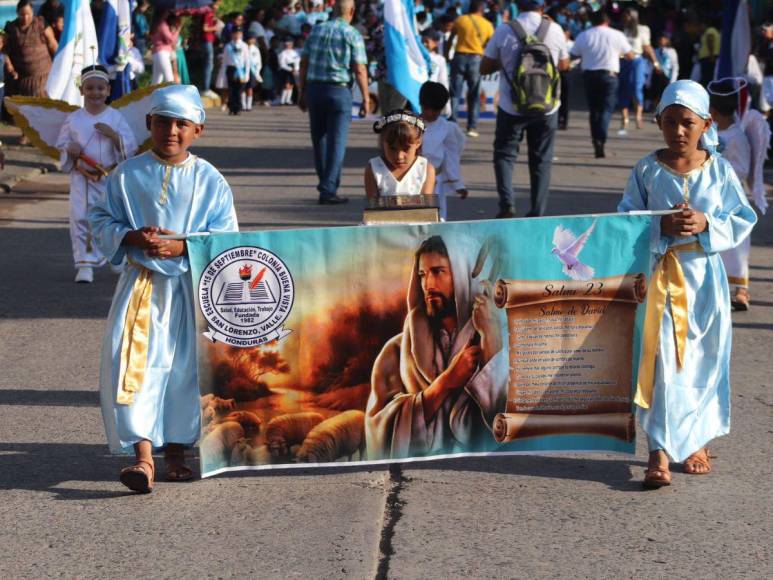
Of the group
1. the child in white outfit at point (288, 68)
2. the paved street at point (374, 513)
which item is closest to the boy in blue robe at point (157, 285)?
the paved street at point (374, 513)

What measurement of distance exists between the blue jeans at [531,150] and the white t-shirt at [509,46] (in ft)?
0.37

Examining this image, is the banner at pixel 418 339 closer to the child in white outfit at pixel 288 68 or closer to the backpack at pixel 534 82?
the backpack at pixel 534 82

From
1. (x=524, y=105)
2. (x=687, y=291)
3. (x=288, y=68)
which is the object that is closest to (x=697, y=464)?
(x=687, y=291)

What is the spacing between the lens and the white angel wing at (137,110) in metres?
10.2

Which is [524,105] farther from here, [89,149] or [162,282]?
[162,282]

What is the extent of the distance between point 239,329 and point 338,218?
770cm

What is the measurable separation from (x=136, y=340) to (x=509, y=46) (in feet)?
25.8

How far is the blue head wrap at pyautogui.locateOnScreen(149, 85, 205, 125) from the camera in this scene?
19.0ft

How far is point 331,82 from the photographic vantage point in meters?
14.0

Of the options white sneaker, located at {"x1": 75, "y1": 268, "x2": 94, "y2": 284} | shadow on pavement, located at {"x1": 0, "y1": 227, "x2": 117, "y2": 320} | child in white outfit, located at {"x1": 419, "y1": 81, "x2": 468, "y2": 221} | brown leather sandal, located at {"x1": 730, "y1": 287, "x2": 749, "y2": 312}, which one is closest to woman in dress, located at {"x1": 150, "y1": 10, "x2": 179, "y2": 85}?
shadow on pavement, located at {"x1": 0, "y1": 227, "x2": 117, "y2": 320}

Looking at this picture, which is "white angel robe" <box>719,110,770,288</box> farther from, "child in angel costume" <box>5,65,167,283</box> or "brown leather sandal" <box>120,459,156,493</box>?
"brown leather sandal" <box>120,459,156,493</box>

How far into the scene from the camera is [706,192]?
595 cm

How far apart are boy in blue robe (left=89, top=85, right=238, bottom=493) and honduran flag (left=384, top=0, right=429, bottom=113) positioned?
28.0 ft

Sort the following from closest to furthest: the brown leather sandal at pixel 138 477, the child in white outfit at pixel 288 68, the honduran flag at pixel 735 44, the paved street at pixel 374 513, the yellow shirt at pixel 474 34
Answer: the paved street at pixel 374 513
the brown leather sandal at pixel 138 477
the honduran flag at pixel 735 44
the yellow shirt at pixel 474 34
the child in white outfit at pixel 288 68
